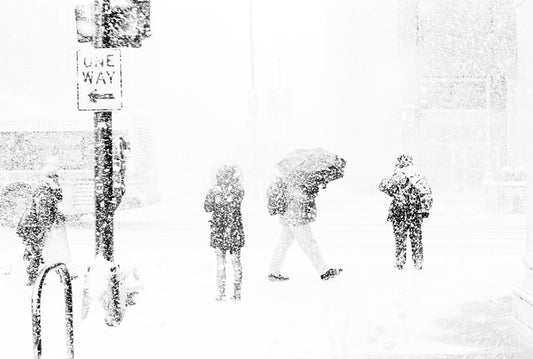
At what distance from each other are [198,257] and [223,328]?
4993 mm

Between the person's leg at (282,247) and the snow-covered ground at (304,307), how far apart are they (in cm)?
23

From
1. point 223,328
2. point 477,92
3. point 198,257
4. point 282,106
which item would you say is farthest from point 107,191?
point 477,92

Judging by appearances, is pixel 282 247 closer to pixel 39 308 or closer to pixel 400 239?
pixel 400 239

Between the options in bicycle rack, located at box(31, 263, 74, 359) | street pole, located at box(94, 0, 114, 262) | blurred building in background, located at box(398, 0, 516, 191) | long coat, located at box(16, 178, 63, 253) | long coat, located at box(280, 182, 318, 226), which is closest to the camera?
bicycle rack, located at box(31, 263, 74, 359)

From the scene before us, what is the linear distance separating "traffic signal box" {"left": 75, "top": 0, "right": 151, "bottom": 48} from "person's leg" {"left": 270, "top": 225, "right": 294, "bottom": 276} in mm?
3462

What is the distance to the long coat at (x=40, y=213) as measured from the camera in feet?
29.6

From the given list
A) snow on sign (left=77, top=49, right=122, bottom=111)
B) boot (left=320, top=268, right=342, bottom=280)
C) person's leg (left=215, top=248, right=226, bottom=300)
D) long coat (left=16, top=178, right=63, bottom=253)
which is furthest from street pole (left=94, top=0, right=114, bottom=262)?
boot (left=320, top=268, right=342, bottom=280)

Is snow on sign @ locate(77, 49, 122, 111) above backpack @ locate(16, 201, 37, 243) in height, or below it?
above

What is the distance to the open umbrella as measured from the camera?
30.5 ft

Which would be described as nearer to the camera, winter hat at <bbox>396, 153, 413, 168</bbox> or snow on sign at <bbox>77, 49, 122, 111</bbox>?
snow on sign at <bbox>77, 49, 122, 111</bbox>

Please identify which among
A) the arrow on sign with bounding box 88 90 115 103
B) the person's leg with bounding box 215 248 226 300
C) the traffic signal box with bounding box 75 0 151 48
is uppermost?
the traffic signal box with bounding box 75 0 151 48

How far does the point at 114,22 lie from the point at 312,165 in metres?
3.55

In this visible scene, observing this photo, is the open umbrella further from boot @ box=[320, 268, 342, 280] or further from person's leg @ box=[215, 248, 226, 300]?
person's leg @ box=[215, 248, 226, 300]

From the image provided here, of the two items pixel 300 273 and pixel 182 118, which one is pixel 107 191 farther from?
pixel 182 118
